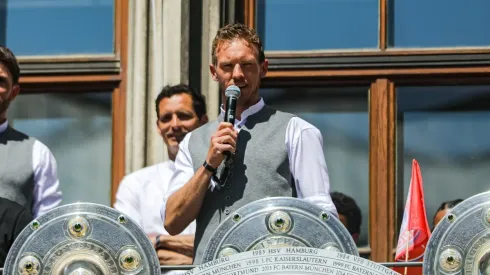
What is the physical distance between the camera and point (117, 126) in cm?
706

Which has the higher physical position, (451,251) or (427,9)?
(427,9)

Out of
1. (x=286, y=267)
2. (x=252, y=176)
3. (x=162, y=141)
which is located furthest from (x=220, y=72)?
(x=162, y=141)

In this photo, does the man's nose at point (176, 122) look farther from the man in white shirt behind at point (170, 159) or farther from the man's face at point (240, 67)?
the man's face at point (240, 67)

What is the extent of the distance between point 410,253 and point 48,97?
2050mm

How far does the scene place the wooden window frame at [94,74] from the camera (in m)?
7.06

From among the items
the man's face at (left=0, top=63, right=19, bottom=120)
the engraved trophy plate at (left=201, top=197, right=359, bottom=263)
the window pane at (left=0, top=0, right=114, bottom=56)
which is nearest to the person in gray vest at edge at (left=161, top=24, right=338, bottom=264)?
the engraved trophy plate at (left=201, top=197, right=359, bottom=263)

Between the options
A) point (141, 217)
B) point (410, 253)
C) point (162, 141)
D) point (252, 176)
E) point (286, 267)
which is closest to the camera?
point (286, 267)

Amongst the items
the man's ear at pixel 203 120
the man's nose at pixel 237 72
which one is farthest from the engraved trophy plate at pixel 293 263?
the man's ear at pixel 203 120

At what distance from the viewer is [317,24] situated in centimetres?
711

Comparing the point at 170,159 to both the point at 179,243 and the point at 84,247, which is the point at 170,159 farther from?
Answer: the point at 84,247

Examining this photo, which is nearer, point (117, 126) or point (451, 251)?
point (451, 251)

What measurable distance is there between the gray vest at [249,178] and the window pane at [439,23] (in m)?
1.79

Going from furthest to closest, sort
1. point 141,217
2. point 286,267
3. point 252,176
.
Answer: point 141,217 < point 252,176 < point 286,267

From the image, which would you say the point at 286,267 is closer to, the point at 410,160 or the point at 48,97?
the point at 410,160
